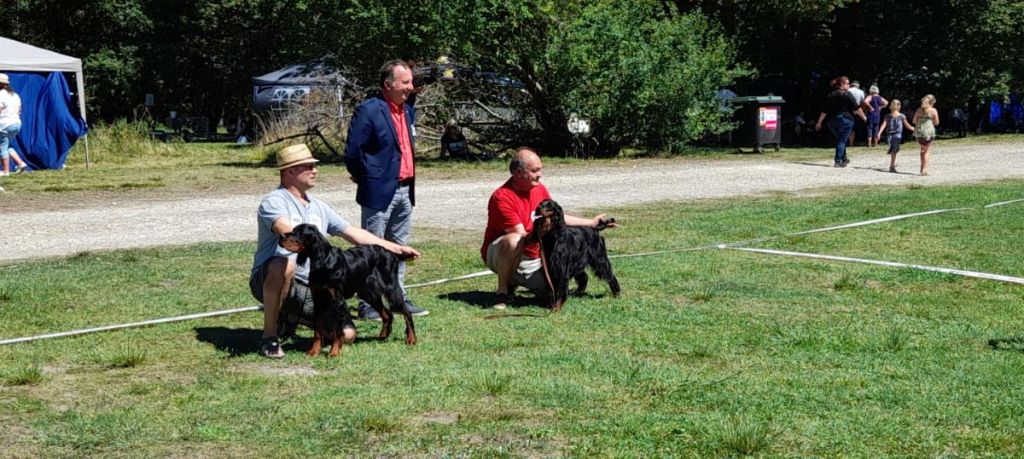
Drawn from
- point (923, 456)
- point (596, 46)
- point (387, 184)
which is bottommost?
point (923, 456)

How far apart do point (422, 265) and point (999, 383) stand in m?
5.75

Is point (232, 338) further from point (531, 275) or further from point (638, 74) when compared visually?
point (638, 74)

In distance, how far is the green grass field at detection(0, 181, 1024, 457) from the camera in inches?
203

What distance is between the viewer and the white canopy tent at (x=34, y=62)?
76.6 feet

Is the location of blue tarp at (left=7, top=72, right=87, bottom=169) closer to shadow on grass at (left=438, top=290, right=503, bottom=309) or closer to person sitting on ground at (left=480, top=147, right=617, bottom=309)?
shadow on grass at (left=438, top=290, right=503, bottom=309)

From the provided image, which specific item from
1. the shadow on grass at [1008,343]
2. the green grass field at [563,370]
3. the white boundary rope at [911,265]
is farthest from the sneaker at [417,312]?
the white boundary rope at [911,265]

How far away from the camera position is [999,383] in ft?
19.7

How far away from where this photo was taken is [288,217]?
7.06 metres

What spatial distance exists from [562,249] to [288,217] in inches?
80.9

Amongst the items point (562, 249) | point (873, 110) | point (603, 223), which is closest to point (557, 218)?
point (562, 249)

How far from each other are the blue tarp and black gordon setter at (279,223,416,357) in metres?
18.6

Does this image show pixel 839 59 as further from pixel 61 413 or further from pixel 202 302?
pixel 61 413

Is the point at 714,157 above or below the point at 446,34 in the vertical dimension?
below

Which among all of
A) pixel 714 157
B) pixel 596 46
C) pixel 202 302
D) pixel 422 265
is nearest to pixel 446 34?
pixel 596 46
